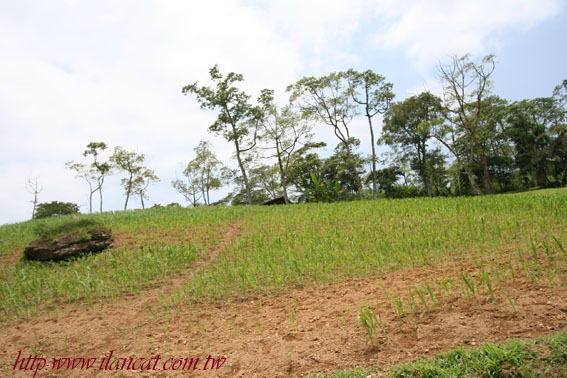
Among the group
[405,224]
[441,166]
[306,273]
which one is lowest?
[306,273]

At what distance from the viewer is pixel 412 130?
33.4m

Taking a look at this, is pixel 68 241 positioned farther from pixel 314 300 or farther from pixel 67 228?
pixel 314 300

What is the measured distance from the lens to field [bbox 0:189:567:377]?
3.49 meters

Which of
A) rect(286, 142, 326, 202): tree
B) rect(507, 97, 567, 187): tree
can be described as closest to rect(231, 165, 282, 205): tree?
rect(286, 142, 326, 202): tree

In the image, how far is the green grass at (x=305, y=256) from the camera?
20.6 feet

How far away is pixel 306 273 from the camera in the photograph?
6824 millimetres

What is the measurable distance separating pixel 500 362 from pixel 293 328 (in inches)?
98.8

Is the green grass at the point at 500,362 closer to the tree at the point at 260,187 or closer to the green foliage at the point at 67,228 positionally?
the green foliage at the point at 67,228

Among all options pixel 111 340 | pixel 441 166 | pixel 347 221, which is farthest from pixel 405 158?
pixel 111 340

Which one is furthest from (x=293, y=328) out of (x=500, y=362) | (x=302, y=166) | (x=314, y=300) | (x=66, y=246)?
(x=302, y=166)

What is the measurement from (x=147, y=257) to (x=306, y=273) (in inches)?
175

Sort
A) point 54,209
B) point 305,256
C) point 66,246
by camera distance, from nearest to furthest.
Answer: point 305,256
point 66,246
point 54,209

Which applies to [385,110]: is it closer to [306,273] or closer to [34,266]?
[306,273]

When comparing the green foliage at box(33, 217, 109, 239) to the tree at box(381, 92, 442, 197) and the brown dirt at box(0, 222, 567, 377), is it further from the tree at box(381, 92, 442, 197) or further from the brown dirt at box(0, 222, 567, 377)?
the tree at box(381, 92, 442, 197)
